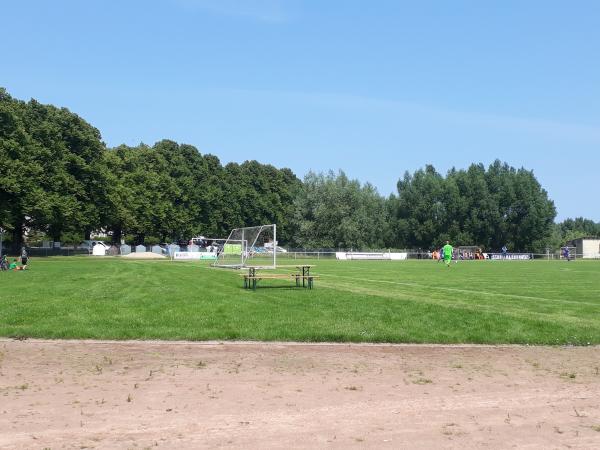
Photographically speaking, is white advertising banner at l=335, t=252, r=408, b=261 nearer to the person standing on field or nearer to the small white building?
the small white building

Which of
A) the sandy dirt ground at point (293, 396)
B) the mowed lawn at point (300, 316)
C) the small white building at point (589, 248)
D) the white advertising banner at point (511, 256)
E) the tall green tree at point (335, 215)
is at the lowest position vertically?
the sandy dirt ground at point (293, 396)

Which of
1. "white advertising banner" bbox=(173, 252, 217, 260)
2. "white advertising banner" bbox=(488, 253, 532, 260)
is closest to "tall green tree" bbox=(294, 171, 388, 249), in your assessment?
"white advertising banner" bbox=(488, 253, 532, 260)

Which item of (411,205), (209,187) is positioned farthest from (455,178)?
(209,187)

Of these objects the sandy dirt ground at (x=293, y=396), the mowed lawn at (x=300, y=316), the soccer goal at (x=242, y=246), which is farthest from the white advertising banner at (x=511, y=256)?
the sandy dirt ground at (x=293, y=396)

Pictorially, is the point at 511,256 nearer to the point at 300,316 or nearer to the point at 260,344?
the point at 300,316

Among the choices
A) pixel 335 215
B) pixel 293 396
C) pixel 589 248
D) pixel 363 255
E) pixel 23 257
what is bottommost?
pixel 293 396

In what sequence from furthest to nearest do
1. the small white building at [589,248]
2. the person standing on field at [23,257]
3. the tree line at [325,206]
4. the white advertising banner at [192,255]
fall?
the small white building at [589,248] → the tree line at [325,206] → the white advertising banner at [192,255] → the person standing on field at [23,257]

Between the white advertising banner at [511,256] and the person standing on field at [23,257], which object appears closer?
the person standing on field at [23,257]

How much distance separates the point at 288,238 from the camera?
10675cm

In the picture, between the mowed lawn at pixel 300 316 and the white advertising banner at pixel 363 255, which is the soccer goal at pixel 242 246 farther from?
the white advertising banner at pixel 363 255

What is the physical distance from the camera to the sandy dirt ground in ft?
19.1

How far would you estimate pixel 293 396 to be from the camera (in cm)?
735

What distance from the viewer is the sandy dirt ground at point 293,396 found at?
5.81 metres

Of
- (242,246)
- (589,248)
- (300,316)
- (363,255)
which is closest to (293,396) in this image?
(300,316)
